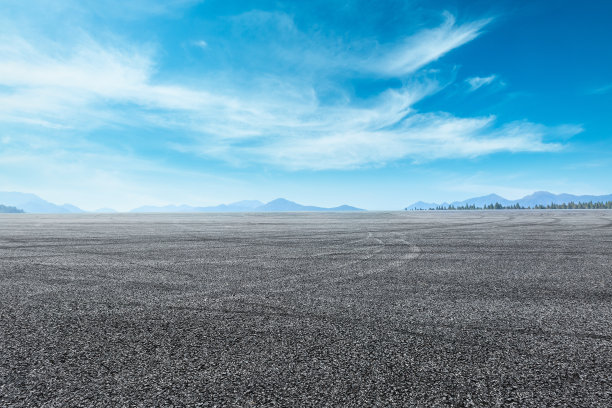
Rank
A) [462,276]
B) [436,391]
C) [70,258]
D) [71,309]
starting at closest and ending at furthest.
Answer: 1. [436,391]
2. [71,309]
3. [462,276]
4. [70,258]

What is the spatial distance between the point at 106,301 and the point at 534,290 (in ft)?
23.2

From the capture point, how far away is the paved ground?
280cm

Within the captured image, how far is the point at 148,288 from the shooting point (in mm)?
6480

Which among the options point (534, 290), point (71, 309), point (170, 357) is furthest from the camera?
point (534, 290)

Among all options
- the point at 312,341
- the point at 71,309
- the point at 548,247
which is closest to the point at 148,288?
the point at 71,309

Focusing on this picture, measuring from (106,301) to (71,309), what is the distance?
51cm

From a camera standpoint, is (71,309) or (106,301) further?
(106,301)

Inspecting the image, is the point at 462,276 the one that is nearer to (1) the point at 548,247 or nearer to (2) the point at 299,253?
(2) the point at 299,253

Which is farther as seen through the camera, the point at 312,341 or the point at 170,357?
the point at 312,341

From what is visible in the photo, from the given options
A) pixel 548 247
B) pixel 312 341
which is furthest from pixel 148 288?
pixel 548 247

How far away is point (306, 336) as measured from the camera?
401cm

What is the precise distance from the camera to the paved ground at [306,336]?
280cm

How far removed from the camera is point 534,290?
6.26 meters

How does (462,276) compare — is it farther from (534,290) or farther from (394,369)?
(394,369)
